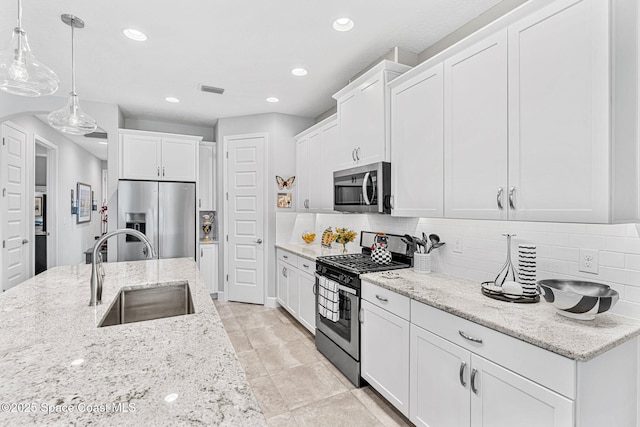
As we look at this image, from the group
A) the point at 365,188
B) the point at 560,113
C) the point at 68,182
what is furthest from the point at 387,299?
the point at 68,182

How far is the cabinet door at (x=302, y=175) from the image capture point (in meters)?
4.04

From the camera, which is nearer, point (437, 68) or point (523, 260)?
point (523, 260)

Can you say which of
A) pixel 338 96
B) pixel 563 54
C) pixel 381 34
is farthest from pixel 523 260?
pixel 338 96

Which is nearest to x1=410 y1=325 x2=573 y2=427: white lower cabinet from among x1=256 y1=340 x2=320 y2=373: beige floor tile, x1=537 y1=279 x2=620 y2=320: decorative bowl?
x1=537 y1=279 x2=620 y2=320: decorative bowl

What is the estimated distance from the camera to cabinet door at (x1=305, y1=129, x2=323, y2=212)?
12.2 ft

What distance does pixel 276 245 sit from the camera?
4246mm

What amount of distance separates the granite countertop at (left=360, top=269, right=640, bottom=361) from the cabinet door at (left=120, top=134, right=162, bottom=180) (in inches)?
145

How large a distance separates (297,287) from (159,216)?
214 cm

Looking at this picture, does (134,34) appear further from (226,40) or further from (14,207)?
(14,207)

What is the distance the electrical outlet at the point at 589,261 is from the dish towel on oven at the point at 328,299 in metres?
1.61

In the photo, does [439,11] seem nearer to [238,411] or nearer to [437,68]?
[437,68]

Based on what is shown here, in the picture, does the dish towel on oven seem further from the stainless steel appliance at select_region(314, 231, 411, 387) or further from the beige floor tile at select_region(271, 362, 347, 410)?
the beige floor tile at select_region(271, 362, 347, 410)

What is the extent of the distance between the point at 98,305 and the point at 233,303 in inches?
119

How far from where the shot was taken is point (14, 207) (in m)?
3.92
